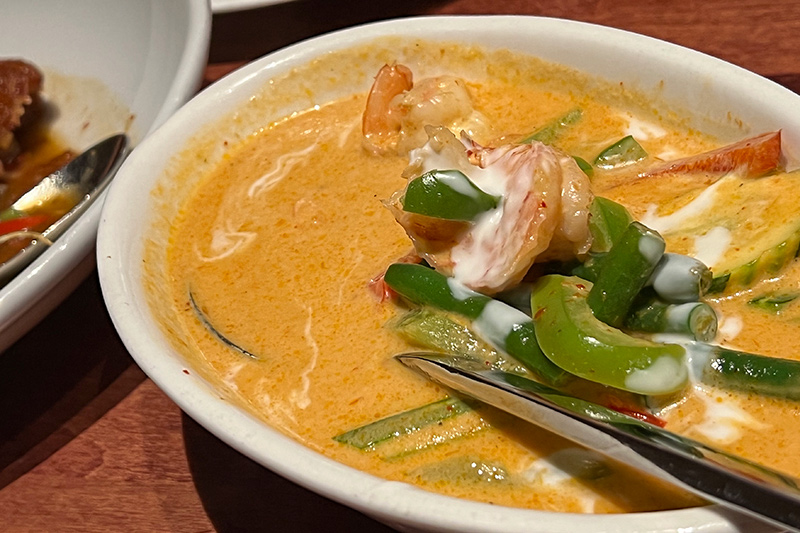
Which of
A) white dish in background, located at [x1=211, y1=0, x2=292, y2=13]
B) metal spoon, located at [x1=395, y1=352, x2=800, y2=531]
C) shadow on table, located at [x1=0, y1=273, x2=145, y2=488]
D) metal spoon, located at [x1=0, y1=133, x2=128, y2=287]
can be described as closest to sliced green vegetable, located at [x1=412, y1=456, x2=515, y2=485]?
metal spoon, located at [x1=395, y1=352, x2=800, y2=531]

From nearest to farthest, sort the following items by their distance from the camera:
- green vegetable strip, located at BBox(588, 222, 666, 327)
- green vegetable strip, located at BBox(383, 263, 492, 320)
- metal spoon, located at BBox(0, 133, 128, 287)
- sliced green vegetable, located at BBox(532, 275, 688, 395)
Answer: sliced green vegetable, located at BBox(532, 275, 688, 395) → green vegetable strip, located at BBox(588, 222, 666, 327) → green vegetable strip, located at BBox(383, 263, 492, 320) → metal spoon, located at BBox(0, 133, 128, 287)

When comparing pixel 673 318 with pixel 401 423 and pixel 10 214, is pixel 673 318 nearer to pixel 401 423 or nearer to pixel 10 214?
pixel 401 423

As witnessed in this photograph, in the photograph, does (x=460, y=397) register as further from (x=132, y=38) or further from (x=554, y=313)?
(x=132, y=38)

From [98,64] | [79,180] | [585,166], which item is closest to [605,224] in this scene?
[585,166]

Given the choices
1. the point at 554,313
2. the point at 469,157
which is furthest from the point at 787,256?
the point at 469,157

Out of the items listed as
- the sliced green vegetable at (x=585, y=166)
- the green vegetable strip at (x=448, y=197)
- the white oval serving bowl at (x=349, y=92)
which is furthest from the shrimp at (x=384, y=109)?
the green vegetable strip at (x=448, y=197)

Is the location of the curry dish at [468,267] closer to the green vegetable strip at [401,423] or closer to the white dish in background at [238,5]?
the green vegetable strip at [401,423]

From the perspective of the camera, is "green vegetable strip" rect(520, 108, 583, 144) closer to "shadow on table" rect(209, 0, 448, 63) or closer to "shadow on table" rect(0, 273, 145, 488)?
"shadow on table" rect(209, 0, 448, 63)
